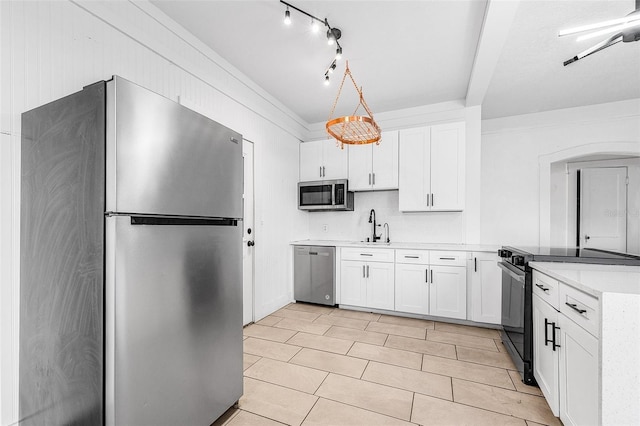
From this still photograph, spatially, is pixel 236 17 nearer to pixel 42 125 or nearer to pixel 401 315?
pixel 42 125

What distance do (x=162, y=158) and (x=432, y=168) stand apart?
3371mm

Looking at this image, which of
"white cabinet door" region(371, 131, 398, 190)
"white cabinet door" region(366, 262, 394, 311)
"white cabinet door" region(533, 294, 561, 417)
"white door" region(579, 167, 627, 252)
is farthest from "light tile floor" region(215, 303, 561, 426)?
"white door" region(579, 167, 627, 252)

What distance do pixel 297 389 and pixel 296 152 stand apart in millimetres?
3356

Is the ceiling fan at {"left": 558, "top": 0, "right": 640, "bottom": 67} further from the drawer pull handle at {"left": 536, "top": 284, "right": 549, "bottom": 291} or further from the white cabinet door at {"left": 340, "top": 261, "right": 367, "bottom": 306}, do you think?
the white cabinet door at {"left": 340, "top": 261, "right": 367, "bottom": 306}

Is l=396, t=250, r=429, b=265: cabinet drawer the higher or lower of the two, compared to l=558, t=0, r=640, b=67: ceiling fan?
lower

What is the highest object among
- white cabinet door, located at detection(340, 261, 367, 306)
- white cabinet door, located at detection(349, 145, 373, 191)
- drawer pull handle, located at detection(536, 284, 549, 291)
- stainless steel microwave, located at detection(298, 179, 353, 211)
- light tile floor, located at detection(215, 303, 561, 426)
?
white cabinet door, located at detection(349, 145, 373, 191)

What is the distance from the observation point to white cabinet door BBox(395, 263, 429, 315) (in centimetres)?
359

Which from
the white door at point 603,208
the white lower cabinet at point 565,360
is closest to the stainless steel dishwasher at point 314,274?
the white lower cabinet at point 565,360

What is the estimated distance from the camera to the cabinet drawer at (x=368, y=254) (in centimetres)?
379

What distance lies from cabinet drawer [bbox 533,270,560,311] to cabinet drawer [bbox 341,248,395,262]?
1.77 m

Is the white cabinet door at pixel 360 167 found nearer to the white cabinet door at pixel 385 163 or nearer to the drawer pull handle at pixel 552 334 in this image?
the white cabinet door at pixel 385 163

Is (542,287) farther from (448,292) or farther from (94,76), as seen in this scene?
(94,76)

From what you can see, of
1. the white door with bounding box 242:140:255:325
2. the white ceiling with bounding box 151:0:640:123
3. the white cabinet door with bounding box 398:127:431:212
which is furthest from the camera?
the white cabinet door with bounding box 398:127:431:212

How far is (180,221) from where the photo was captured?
148cm
